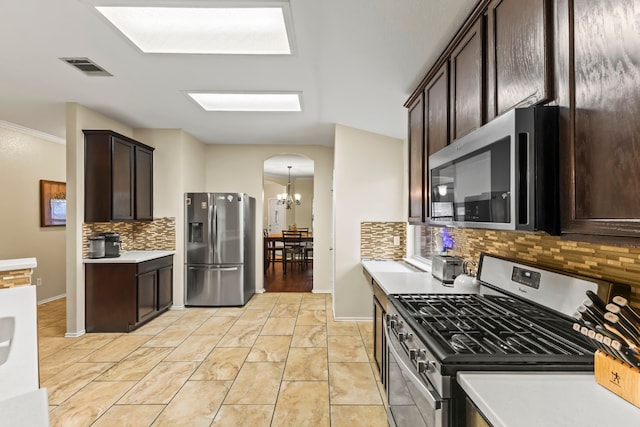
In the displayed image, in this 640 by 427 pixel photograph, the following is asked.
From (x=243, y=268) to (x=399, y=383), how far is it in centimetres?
350

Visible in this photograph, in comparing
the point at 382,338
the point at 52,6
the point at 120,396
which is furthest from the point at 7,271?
the point at 382,338

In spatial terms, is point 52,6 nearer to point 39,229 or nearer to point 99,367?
point 99,367

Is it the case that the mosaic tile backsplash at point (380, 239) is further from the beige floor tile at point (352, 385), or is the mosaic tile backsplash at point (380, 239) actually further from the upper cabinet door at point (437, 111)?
the upper cabinet door at point (437, 111)

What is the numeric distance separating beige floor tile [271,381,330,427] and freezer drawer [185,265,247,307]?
2.36 meters

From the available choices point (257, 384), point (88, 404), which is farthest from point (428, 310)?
point (88, 404)

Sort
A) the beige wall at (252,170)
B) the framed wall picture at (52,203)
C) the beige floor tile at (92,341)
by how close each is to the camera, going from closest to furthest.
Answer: the beige floor tile at (92,341) → the framed wall picture at (52,203) → the beige wall at (252,170)

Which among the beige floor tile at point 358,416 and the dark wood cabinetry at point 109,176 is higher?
the dark wood cabinetry at point 109,176

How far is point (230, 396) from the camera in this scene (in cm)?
240

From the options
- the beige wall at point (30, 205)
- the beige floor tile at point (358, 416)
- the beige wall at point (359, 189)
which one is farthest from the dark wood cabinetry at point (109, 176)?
the beige floor tile at point (358, 416)

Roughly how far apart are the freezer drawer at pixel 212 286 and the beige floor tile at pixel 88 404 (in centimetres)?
209

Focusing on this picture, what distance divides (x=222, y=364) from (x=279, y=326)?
1055 millimetres

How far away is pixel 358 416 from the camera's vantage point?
85.1 inches

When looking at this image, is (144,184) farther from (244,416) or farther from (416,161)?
(416,161)

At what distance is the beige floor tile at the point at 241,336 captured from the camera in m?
3.35
